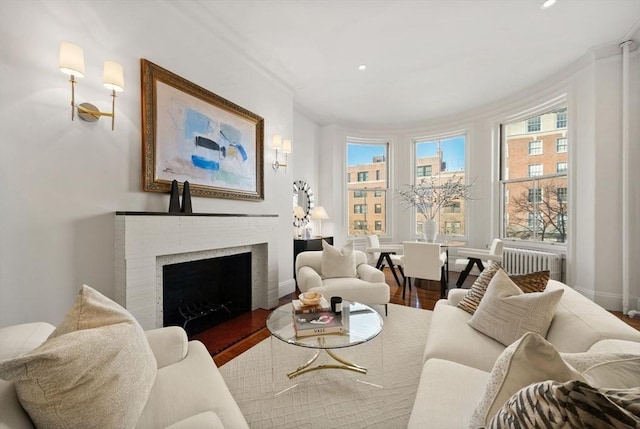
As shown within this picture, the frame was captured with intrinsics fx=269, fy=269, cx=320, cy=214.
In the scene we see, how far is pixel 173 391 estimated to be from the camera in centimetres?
115

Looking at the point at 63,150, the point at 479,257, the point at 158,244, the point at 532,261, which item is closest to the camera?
the point at 63,150

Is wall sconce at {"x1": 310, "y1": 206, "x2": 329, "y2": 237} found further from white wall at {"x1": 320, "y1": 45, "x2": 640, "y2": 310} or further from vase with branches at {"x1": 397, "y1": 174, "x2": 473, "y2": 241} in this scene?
white wall at {"x1": 320, "y1": 45, "x2": 640, "y2": 310}

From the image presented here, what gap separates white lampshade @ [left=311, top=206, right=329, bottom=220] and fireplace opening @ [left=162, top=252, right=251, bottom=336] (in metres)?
1.91

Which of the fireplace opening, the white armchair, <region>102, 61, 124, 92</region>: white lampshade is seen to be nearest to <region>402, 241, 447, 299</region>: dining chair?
the white armchair

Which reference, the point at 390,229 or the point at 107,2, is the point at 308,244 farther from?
the point at 107,2

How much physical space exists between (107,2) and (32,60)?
28.4 inches

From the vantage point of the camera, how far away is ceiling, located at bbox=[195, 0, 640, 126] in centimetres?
251

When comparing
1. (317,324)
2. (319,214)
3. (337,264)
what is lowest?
(317,324)

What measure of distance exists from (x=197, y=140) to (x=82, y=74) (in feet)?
3.19

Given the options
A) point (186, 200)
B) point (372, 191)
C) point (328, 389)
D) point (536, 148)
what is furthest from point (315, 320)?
point (536, 148)

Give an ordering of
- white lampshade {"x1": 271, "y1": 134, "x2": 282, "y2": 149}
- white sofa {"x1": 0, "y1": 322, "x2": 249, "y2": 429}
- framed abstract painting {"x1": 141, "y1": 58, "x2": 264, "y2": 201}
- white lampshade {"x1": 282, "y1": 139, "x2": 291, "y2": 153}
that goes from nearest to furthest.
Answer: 1. white sofa {"x1": 0, "y1": 322, "x2": 249, "y2": 429}
2. framed abstract painting {"x1": 141, "y1": 58, "x2": 264, "y2": 201}
3. white lampshade {"x1": 271, "y1": 134, "x2": 282, "y2": 149}
4. white lampshade {"x1": 282, "y1": 139, "x2": 291, "y2": 153}

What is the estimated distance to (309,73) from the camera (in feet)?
11.9

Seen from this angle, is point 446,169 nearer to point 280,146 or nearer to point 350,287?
point 280,146

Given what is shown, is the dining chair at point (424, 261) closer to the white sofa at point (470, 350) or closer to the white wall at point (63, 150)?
the white sofa at point (470, 350)
